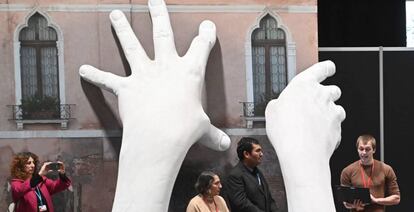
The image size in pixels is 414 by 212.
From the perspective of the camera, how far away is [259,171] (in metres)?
7.56

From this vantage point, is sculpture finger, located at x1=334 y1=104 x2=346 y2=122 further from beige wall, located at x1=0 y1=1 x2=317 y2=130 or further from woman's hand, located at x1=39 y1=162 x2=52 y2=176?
woman's hand, located at x1=39 y1=162 x2=52 y2=176

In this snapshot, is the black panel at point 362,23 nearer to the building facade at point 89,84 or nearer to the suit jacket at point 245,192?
the building facade at point 89,84

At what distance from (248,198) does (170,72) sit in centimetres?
117

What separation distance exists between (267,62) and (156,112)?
1.18 metres

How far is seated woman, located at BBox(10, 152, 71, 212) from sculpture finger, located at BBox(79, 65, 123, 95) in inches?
33.1

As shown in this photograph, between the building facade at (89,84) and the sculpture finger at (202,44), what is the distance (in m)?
0.12

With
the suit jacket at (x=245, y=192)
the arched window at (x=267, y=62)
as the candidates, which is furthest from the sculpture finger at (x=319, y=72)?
the suit jacket at (x=245, y=192)

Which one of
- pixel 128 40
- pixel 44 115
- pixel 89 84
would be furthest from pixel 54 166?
pixel 128 40

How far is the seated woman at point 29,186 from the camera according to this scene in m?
6.89

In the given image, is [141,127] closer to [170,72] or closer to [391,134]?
[170,72]

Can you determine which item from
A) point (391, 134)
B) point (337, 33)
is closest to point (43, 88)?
point (391, 134)

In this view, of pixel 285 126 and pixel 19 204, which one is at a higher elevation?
pixel 285 126

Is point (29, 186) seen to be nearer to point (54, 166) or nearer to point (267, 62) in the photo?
point (54, 166)

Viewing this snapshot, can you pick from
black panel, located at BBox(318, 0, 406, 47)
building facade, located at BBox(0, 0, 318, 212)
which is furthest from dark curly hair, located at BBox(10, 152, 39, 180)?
black panel, located at BBox(318, 0, 406, 47)
